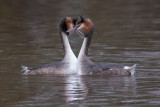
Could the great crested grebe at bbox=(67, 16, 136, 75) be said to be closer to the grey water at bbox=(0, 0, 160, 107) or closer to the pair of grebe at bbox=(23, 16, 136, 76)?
the pair of grebe at bbox=(23, 16, 136, 76)

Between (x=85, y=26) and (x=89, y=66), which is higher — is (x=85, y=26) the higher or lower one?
the higher one

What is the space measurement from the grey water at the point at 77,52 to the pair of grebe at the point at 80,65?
20 centimetres

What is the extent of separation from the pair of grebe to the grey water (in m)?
0.20

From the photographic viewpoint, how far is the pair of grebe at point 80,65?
15.7 meters

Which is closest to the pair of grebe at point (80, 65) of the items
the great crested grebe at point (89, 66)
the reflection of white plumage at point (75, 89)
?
the great crested grebe at point (89, 66)

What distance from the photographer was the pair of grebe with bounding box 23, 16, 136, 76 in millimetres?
15709

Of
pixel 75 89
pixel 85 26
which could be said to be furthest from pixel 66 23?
pixel 75 89

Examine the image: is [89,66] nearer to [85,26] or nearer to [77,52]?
[85,26]

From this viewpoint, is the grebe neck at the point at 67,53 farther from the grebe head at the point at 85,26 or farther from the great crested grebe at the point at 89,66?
the grebe head at the point at 85,26

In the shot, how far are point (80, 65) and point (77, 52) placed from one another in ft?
11.7

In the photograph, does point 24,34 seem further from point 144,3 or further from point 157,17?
point 144,3

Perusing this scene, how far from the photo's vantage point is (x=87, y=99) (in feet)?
42.4

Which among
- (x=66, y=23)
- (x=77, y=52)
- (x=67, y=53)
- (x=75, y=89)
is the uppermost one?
(x=66, y=23)

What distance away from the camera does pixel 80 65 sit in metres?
→ 16.1
